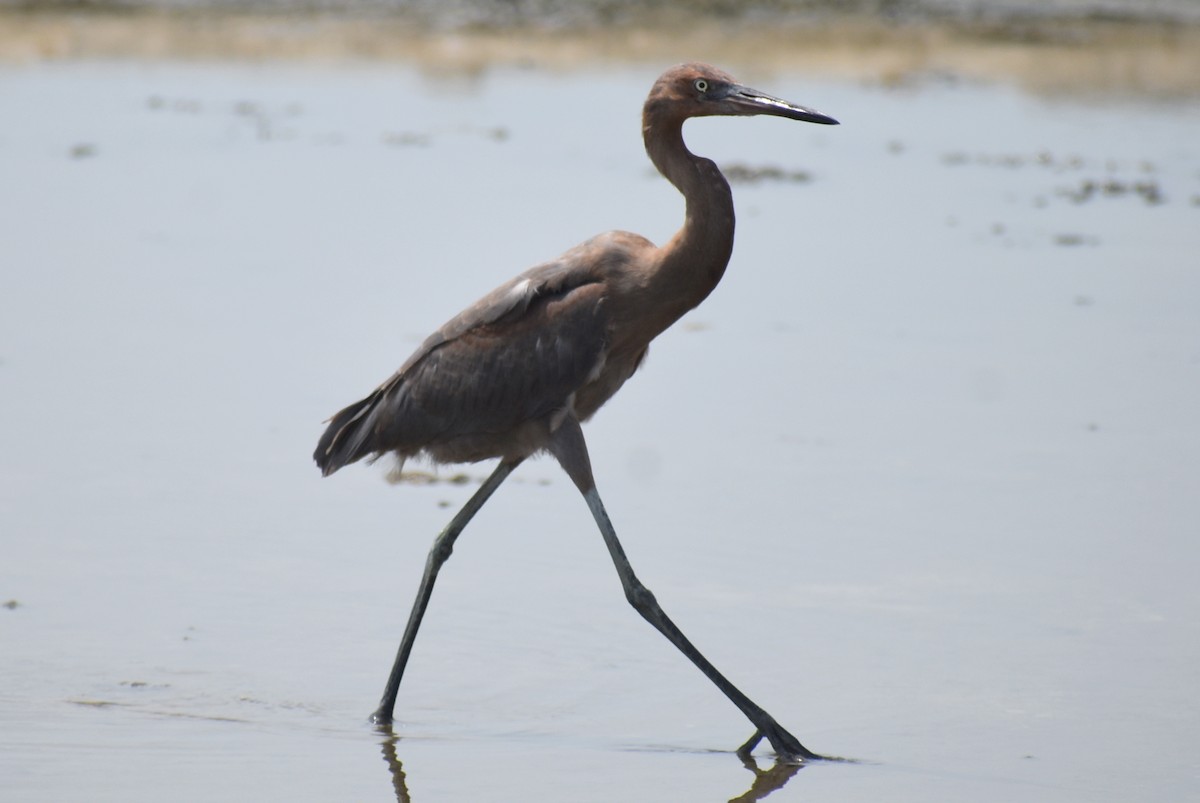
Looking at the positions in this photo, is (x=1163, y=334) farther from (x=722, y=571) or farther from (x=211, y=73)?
(x=211, y=73)

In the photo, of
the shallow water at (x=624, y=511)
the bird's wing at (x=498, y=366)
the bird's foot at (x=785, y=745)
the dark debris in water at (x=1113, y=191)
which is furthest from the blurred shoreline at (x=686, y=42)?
the bird's foot at (x=785, y=745)

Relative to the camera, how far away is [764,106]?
5164mm

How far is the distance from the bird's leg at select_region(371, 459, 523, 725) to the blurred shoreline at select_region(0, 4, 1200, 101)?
15.8 meters

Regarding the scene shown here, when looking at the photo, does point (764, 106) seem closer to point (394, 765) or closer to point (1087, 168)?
point (394, 765)

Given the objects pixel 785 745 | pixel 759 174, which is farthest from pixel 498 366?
pixel 759 174

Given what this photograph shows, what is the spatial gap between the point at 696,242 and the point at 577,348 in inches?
17.8

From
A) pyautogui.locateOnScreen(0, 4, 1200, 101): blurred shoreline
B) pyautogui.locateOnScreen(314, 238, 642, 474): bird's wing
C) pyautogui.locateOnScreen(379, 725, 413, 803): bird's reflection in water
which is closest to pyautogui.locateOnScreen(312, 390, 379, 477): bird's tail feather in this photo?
pyautogui.locateOnScreen(314, 238, 642, 474): bird's wing

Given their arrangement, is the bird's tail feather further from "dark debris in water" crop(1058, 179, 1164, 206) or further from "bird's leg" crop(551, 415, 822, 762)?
"dark debris in water" crop(1058, 179, 1164, 206)

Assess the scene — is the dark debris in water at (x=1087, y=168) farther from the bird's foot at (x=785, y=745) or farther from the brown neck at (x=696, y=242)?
the bird's foot at (x=785, y=745)

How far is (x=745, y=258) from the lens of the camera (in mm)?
11508

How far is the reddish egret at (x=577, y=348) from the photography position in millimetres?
5207

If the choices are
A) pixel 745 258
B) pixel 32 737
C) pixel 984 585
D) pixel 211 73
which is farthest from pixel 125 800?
pixel 211 73

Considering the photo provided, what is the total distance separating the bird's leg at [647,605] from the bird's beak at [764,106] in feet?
3.33

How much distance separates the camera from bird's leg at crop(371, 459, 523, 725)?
5.34 metres
